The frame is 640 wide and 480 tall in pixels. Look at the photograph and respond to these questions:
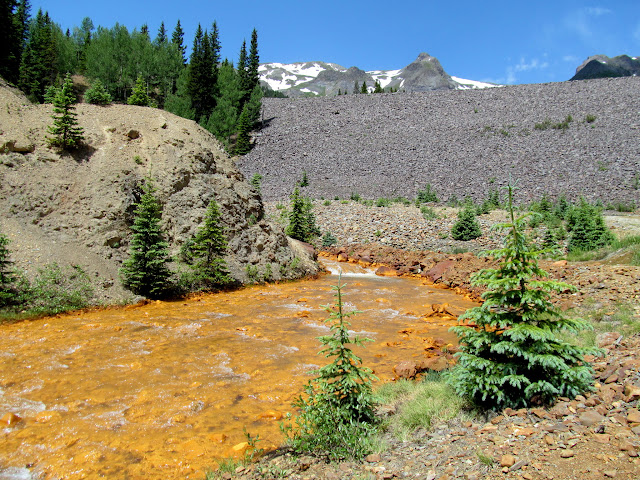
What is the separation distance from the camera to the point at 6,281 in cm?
962

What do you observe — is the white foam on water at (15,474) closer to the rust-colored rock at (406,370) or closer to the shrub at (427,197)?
the rust-colored rock at (406,370)

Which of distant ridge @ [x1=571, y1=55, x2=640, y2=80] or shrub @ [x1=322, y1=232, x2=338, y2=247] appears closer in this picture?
shrub @ [x1=322, y1=232, x2=338, y2=247]

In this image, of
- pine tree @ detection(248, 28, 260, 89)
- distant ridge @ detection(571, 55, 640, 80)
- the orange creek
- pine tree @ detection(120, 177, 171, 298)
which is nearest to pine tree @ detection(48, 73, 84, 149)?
pine tree @ detection(120, 177, 171, 298)

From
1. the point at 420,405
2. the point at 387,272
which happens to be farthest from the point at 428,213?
the point at 420,405

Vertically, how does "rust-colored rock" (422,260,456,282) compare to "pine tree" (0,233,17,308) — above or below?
below

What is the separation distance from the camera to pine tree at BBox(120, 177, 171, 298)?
37.8ft

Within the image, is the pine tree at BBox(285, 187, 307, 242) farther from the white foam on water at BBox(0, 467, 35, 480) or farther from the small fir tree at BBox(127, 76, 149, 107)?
the white foam on water at BBox(0, 467, 35, 480)

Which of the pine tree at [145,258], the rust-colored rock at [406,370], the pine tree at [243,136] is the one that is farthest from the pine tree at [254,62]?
the rust-colored rock at [406,370]

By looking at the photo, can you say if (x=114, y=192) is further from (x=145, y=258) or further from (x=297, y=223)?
(x=297, y=223)

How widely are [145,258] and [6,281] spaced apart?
3287 millimetres

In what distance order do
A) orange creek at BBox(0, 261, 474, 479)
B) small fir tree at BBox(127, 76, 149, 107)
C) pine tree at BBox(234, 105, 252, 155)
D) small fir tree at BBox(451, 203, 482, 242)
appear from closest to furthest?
orange creek at BBox(0, 261, 474, 479) < small fir tree at BBox(127, 76, 149, 107) < small fir tree at BBox(451, 203, 482, 242) < pine tree at BBox(234, 105, 252, 155)

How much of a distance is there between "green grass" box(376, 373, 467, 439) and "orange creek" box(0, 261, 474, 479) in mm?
1138

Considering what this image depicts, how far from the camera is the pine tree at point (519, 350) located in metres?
4.46

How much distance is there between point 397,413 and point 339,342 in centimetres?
149
